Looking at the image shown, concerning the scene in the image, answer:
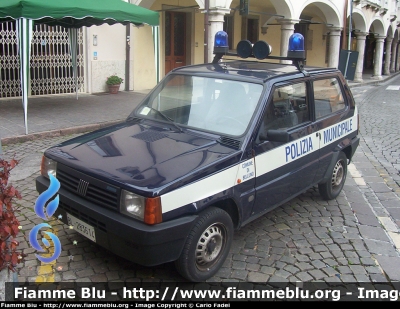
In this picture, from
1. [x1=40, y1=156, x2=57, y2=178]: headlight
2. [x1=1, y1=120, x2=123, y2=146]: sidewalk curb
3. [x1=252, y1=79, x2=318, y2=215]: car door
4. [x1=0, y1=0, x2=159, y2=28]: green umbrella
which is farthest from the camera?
[x1=0, y1=0, x2=159, y2=28]: green umbrella

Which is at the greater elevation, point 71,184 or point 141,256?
point 71,184

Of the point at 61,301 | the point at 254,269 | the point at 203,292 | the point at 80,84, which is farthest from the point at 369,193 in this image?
the point at 80,84

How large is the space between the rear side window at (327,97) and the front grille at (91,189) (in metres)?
2.69

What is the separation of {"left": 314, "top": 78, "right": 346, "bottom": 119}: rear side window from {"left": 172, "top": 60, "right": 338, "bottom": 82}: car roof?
0.59 feet

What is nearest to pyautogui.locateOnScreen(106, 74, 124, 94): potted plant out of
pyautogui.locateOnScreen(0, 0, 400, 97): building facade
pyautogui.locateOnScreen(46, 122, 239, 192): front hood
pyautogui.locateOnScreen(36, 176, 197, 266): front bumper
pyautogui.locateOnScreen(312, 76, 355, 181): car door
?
pyautogui.locateOnScreen(0, 0, 400, 97): building facade

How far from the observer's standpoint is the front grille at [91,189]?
10.8 ft

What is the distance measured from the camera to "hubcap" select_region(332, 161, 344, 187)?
219 inches

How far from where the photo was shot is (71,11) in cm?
894

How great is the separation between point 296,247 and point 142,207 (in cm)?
188

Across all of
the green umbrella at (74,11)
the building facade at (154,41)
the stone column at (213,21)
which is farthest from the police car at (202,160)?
the stone column at (213,21)

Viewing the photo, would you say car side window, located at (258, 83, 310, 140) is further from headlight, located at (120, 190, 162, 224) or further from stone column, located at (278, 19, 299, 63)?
stone column, located at (278, 19, 299, 63)

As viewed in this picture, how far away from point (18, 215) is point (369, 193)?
4.54 meters

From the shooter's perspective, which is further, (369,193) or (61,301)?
(369,193)

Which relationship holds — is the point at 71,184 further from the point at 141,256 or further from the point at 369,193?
the point at 369,193
